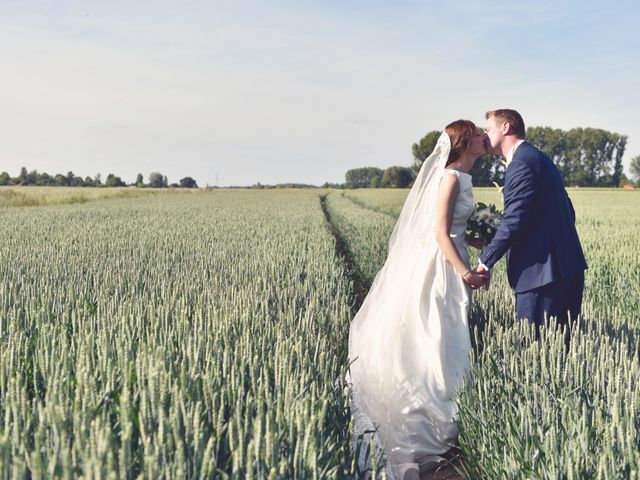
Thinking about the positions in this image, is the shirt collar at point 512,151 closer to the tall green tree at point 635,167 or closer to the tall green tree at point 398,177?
A: the tall green tree at point 398,177

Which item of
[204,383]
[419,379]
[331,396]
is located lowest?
[419,379]

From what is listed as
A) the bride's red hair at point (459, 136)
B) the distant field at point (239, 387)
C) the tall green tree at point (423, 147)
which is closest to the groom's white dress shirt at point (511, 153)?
the bride's red hair at point (459, 136)

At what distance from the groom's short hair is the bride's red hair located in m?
0.25

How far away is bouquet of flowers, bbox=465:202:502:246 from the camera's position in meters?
4.02

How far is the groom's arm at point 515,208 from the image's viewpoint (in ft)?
12.2

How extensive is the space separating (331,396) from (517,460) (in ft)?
2.74

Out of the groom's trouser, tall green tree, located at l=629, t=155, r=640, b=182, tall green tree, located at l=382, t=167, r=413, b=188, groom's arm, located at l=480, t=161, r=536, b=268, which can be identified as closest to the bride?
groom's arm, located at l=480, t=161, r=536, b=268

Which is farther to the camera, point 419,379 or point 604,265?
point 604,265

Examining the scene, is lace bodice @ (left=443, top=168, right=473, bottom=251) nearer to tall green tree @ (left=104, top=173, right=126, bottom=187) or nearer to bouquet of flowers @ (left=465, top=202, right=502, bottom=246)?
bouquet of flowers @ (left=465, top=202, right=502, bottom=246)

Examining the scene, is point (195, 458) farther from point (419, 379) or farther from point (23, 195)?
point (23, 195)

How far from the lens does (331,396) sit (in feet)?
8.11

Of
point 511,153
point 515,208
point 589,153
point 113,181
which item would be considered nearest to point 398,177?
point 589,153

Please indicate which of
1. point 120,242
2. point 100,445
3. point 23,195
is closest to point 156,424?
point 100,445

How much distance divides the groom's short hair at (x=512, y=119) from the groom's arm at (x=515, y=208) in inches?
9.9
